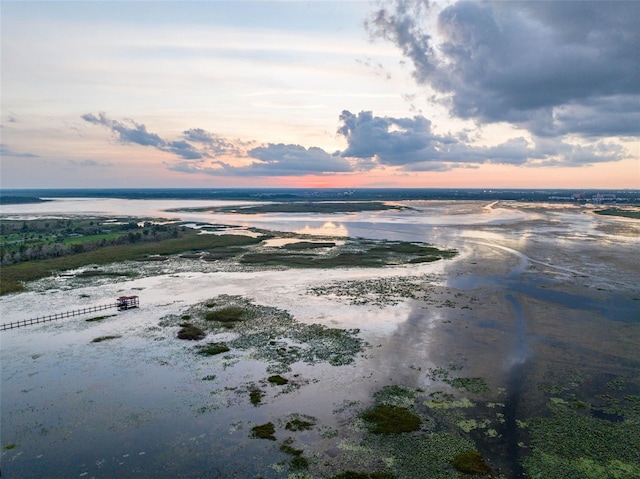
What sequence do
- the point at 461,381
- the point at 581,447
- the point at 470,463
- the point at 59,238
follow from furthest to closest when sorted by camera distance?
1. the point at 59,238
2. the point at 461,381
3. the point at 581,447
4. the point at 470,463

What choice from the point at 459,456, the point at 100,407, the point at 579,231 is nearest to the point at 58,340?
the point at 100,407

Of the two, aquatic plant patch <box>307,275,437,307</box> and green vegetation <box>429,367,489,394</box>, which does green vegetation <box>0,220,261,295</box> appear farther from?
green vegetation <box>429,367,489,394</box>

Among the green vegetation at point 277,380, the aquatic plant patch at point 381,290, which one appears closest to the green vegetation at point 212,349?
the green vegetation at point 277,380

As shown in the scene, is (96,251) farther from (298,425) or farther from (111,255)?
(298,425)

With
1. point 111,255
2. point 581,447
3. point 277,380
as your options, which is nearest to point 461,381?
point 581,447

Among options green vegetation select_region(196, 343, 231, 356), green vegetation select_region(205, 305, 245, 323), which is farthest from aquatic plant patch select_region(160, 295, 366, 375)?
green vegetation select_region(196, 343, 231, 356)

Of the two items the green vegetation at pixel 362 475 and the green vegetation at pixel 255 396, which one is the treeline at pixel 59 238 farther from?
the green vegetation at pixel 362 475

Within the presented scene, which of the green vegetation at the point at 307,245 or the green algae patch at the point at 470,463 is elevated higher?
the green vegetation at the point at 307,245

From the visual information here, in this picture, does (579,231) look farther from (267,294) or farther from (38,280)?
(38,280)
